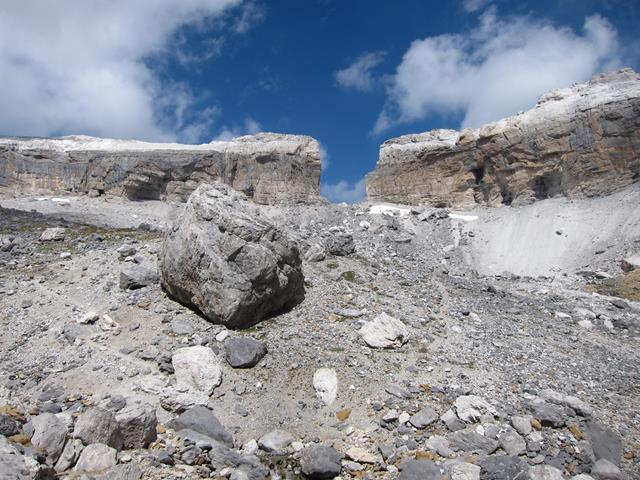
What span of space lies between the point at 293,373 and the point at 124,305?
5.32m

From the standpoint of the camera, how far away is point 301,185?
4403cm

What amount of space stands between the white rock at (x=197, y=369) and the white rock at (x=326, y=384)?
2.20 metres

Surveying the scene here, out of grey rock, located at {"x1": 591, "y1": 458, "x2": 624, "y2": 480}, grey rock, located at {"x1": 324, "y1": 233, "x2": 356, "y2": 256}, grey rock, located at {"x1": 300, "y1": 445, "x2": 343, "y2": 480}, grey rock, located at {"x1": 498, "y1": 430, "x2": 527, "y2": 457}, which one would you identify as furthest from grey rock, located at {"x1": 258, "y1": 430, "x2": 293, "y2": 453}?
grey rock, located at {"x1": 324, "y1": 233, "x2": 356, "y2": 256}

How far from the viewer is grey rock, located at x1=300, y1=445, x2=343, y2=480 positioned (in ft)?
25.6

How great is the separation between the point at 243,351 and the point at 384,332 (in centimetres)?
381

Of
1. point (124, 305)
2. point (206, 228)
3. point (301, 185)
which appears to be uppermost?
point (301, 185)

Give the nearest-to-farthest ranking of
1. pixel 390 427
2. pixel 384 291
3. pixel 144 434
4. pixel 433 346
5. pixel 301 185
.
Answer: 1. pixel 144 434
2. pixel 390 427
3. pixel 433 346
4. pixel 384 291
5. pixel 301 185

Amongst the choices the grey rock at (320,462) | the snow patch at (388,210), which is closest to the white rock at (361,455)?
the grey rock at (320,462)

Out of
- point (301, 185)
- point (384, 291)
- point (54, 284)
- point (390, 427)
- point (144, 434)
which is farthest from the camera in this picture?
point (301, 185)

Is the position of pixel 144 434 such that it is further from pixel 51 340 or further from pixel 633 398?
pixel 633 398

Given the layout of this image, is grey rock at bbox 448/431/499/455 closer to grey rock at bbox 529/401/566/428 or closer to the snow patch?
grey rock at bbox 529/401/566/428

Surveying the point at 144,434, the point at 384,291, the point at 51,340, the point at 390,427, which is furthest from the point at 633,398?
the point at 51,340

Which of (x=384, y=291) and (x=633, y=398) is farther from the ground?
(x=384, y=291)

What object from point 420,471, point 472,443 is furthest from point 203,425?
point 472,443
